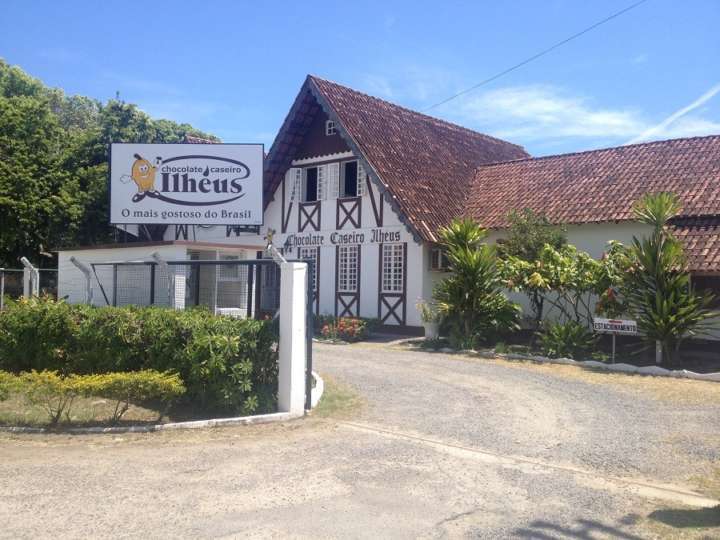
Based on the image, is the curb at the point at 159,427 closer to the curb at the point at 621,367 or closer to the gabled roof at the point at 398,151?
the curb at the point at 621,367

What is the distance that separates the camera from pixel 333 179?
23312 mm

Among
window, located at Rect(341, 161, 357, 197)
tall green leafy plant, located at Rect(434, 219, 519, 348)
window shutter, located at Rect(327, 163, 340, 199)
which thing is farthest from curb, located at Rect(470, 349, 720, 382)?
window shutter, located at Rect(327, 163, 340, 199)

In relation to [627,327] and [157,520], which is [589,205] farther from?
[157,520]

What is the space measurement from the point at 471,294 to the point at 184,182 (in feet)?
27.4

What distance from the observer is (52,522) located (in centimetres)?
517

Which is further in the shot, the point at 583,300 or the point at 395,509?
the point at 583,300

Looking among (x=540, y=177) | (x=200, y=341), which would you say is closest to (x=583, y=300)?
(x=540, y=177)

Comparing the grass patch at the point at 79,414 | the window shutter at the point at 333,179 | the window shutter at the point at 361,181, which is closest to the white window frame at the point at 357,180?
the window shutter at the point at 361,181

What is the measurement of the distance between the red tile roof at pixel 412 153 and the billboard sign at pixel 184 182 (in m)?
4.19

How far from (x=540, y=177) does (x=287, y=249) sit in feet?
30.3

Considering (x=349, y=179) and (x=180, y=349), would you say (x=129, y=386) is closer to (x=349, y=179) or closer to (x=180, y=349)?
(x=180, y=349)

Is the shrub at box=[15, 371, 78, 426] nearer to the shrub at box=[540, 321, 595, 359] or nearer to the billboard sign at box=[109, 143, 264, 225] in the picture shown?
the billboard sign at box=[109, 143, 264, 225]

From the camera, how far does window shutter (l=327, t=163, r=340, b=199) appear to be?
23.2m

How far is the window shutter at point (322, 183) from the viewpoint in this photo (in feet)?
77.3
